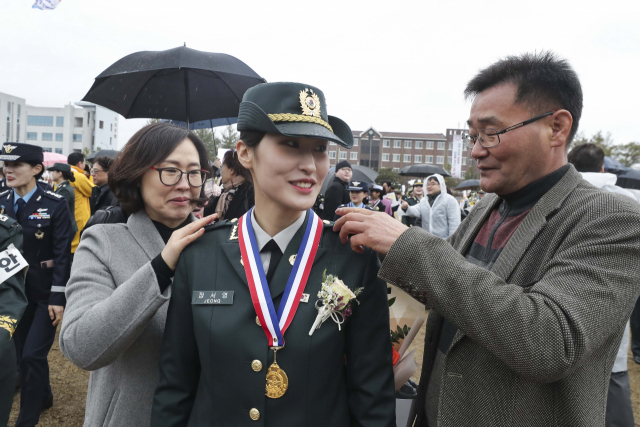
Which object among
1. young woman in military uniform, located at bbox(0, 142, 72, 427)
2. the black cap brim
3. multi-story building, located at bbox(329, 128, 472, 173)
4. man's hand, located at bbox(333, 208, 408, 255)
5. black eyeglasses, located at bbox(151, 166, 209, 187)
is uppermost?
multi-story building, located at bbox(329, 128, 472, 173)

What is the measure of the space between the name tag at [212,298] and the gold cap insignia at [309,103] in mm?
725

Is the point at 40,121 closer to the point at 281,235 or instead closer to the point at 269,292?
the point at 281,235

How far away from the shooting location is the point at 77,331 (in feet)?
5.37

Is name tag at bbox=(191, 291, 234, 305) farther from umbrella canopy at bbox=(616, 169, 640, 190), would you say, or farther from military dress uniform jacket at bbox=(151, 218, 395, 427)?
umbrella canopy at bbox=(616, 169, 640, 190)

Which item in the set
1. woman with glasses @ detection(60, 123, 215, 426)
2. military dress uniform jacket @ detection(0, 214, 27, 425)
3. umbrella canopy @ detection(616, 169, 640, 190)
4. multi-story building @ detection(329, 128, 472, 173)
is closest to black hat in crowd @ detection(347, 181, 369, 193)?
umbrella canopy @ detection(616, 169, 640, 190)

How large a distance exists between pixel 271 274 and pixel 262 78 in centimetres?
318

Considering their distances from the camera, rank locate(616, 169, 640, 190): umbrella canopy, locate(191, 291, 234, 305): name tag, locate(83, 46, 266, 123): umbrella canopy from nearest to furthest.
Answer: locate(191, 291, 234, 305): name tag, locate(83, 46, 266, 123): umbrella canopy, locate(616, 169, 640, 190): umbrella canopy

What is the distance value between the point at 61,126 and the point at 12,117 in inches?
269

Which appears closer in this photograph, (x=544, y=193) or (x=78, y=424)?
(x=544, y=193)

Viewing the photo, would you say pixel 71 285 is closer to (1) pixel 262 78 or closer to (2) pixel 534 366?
(2) pixel 534 366

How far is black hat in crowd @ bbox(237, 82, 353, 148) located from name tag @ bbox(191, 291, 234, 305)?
1.98ft

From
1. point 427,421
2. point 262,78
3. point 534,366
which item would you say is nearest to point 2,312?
point 427,421

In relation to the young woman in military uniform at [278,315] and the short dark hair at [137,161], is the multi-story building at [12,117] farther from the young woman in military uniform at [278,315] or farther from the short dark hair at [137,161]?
the young woman in military uniform at [278,315]

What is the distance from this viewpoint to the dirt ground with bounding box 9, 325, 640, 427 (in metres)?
3.93
